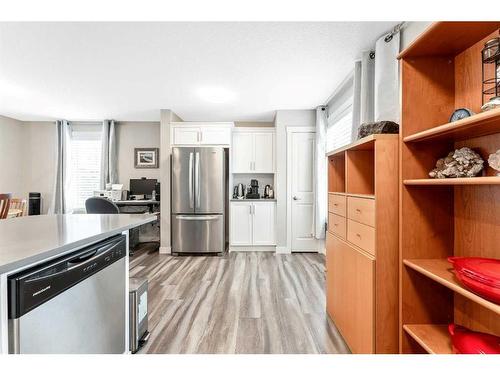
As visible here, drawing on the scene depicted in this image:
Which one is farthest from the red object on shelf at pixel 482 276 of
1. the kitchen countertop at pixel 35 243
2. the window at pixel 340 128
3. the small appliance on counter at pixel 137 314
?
the window at pixel 340 128

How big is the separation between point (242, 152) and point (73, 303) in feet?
13.2

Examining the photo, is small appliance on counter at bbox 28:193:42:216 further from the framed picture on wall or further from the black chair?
the black chair

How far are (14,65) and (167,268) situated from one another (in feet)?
9.90

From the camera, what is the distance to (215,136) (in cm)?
456

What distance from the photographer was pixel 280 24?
207cm

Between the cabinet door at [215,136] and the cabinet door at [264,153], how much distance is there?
22.7 inches

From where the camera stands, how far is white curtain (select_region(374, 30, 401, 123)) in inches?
83.4

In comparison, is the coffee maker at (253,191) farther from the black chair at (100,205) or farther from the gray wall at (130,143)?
the black chair at (100,205)

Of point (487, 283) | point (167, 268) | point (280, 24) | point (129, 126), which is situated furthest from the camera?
point (129, 126)

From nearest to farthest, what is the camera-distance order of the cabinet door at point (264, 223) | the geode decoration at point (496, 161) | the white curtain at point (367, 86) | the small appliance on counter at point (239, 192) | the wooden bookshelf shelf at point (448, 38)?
the geode decoration at point (496, 161)
the wooden bookshelf shelf at point (448, 38)
the white curtain at point (367, 86)
the cabinet door at point (264, 223)
the small appliance on counter at point (239, 192)

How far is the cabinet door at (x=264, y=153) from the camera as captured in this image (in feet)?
15.7

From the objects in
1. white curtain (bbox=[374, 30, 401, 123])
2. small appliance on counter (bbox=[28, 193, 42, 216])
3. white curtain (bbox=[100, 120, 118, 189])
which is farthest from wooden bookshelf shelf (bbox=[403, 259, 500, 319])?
small appliance on counter (bbox=[28, 193, 42, 216])
